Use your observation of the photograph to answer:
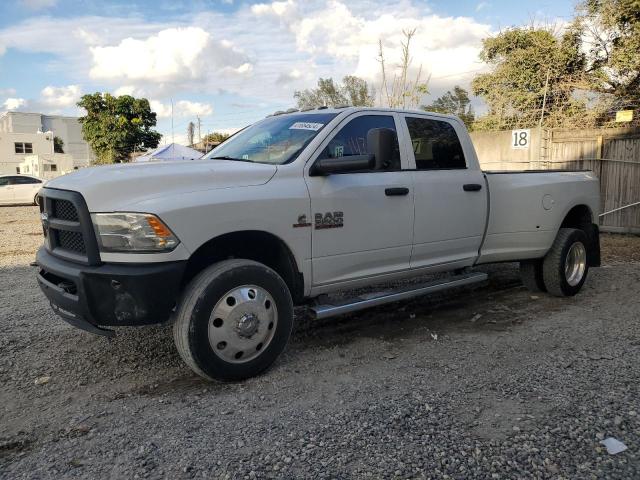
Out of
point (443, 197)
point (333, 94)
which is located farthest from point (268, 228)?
point (333, 94)

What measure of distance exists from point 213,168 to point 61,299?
134 cm

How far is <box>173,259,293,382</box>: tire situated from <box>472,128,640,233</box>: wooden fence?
985 centimetres

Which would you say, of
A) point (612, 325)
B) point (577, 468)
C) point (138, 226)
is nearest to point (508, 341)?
Result: point (612, 325)

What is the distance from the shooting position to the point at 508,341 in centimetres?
470

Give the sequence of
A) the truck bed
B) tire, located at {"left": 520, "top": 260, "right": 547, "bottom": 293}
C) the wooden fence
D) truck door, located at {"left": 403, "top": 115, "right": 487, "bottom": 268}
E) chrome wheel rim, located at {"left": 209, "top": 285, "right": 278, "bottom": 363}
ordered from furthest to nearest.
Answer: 1. the wooden fence
2. tire, located at {"left": 520, "top": 260, "right": 547, "bottom": 293}
3. the truck bed
4. truck door, located at {"left": 403, "top": 115, "right": 487, "bottom": 268}
5. chrome wheel rim, located at {"left": 209, "top": 285, "right": 278, "bottom": 363}

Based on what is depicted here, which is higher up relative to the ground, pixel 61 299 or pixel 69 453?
pixel 61 299

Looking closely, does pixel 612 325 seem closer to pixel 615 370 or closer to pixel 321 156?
pixel 615 370

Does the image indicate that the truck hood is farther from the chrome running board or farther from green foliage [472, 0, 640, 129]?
green foliage [472, 0, 640, 129]

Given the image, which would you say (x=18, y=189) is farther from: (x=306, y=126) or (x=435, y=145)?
(x=435, y=145)

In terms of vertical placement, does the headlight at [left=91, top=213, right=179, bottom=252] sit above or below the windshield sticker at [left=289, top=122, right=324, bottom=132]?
below

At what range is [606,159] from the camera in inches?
462

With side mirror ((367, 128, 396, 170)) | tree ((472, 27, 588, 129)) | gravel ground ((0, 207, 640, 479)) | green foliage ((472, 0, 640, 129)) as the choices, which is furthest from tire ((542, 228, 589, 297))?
tree ((472, 27, 588, 129))

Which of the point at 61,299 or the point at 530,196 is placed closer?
the point at 61,299

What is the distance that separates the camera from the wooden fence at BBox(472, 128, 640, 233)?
37.3ft
